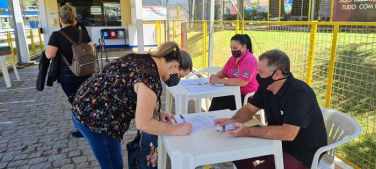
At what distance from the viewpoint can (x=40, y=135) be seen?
3.70 metres

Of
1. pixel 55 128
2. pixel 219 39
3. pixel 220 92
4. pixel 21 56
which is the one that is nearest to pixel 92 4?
pixel 21 56

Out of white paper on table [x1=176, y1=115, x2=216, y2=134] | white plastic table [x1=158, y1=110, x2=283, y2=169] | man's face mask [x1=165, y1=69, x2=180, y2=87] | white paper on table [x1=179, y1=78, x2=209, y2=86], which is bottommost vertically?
white plastic table [x1=158, y1=110, x2=283, y2=169]

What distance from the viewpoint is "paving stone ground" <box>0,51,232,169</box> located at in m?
3.02

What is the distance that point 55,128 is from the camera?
12.8 feet

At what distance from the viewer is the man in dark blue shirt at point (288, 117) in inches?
65.5

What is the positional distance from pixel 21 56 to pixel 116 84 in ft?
30.3

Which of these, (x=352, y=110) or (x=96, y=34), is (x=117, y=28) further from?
(x=352, y=110)

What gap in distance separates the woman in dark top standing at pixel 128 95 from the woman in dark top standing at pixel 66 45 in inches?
58.3

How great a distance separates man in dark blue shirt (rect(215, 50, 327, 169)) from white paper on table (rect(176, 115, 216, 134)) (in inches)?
2.8

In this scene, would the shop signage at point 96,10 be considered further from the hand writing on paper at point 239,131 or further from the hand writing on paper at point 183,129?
the hand writing on paper at point 239,131

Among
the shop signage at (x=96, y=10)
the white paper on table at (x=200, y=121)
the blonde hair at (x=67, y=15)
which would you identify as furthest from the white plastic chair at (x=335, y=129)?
the shop signage at (x=96, y=10)

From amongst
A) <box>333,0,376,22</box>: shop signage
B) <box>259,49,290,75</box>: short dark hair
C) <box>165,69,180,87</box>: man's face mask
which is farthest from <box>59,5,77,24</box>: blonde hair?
<box>333,0,376,22</box>: shop signage

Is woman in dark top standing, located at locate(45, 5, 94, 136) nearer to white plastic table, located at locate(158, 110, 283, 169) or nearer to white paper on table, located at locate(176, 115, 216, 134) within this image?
white paper on table, located at locate(176, 115, 216, 134)

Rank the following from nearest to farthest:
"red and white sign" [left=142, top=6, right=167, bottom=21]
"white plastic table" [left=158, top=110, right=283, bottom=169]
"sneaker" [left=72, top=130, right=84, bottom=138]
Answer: "white plastic table" [left=158, top=110, right=283, bottom=169], "sneaker" [left=72, top=130, right=84, bottom=138], "red and white sign" [left=142, top=6, right=167, bottom=21]
